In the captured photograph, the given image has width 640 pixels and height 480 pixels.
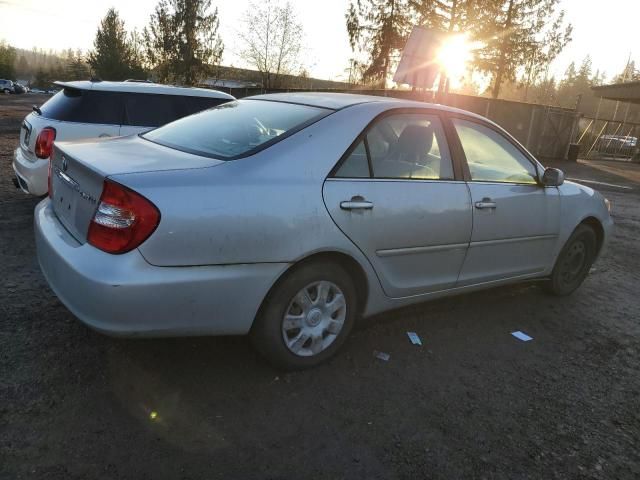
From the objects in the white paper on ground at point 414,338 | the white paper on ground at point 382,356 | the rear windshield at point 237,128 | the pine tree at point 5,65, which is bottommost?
the white paper on ground at point 382,356

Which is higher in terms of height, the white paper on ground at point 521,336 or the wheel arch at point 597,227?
the wheel arch at point 597,227

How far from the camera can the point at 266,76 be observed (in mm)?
31016

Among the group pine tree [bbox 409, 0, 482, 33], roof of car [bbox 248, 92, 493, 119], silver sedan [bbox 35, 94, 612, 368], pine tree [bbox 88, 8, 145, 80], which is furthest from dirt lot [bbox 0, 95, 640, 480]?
pine tree [bbox 88, 8, 145, 80]

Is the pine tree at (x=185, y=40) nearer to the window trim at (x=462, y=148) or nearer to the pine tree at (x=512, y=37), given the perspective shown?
the pine tree at (x=512, y=37)

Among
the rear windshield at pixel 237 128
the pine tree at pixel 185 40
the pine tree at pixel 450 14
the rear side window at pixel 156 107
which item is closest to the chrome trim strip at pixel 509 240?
the rear windshield at pixel 237 128

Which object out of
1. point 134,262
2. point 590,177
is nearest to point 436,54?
point 134,262

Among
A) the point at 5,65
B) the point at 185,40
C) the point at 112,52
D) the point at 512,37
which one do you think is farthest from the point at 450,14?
the point at 5,65

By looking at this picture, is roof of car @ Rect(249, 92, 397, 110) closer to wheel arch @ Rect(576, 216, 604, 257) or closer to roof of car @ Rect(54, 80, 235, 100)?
wheel arch @ Rect(576, 216, 604, 257)

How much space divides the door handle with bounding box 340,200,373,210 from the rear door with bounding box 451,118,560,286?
3.26 feet

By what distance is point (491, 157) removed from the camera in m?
3.95

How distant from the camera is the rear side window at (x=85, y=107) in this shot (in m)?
5.69

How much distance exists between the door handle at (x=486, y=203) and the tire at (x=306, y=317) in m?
1.18

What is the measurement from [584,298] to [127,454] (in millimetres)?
4280

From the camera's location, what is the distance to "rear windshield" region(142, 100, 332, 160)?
9.63 ft
